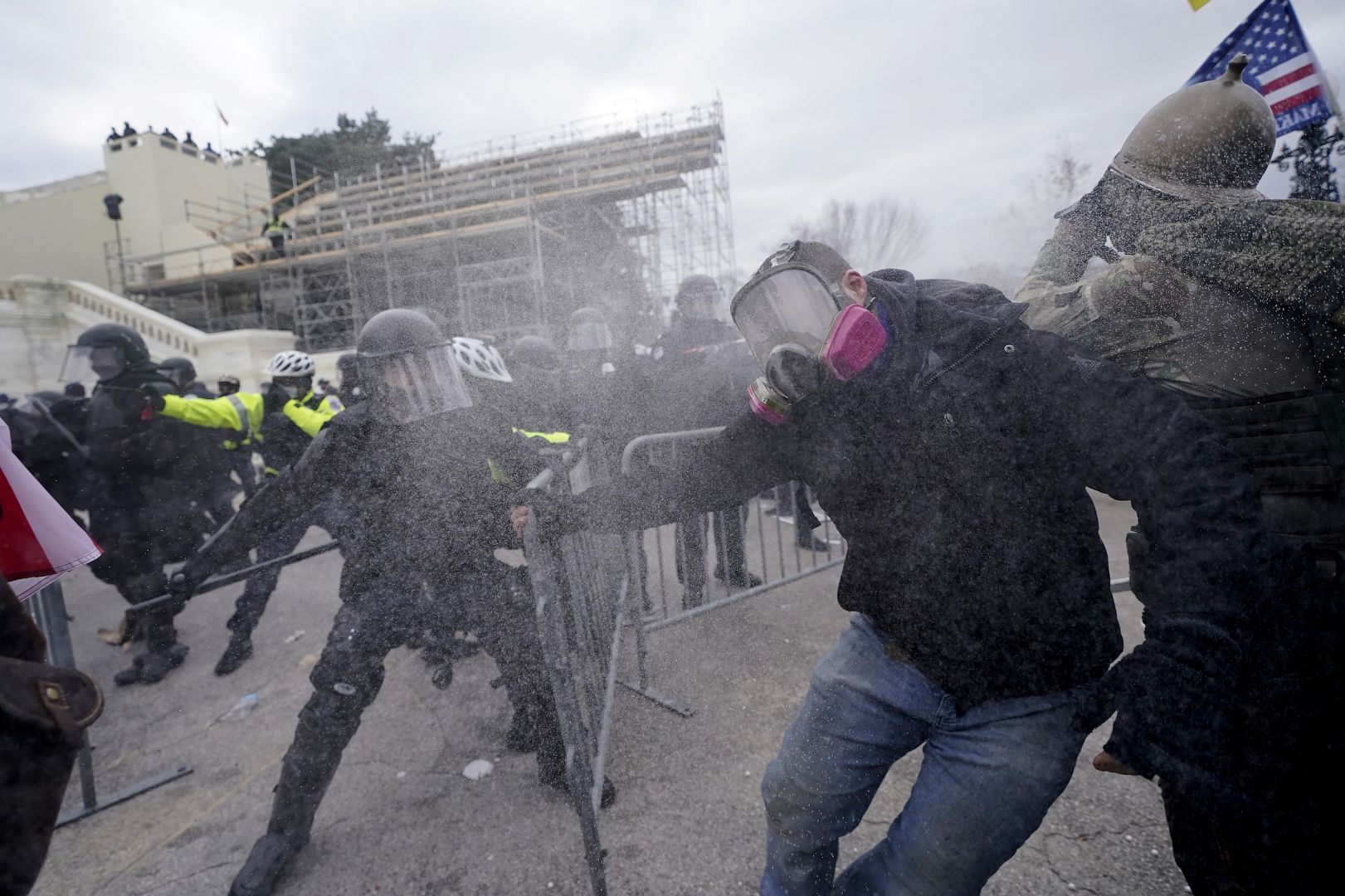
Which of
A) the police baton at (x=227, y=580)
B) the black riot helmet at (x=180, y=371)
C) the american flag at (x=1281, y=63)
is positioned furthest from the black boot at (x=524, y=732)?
the black riot helmet at (x=180, y=371)

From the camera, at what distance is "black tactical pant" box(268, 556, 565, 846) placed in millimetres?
2297

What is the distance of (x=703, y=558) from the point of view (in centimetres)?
415

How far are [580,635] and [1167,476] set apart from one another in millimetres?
1862

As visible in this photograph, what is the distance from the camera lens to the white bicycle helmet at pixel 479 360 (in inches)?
124

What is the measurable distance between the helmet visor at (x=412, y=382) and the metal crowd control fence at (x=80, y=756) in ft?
5.68

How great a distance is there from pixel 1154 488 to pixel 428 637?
3321 mm

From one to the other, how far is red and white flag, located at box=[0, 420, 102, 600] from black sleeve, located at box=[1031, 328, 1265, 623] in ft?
6.58

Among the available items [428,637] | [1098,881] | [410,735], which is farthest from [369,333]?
[1098,881]

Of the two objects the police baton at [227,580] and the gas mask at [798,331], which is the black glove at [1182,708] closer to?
the gas mask at [798,331]

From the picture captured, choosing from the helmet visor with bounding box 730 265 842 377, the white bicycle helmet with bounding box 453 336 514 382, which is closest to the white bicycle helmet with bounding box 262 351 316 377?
the white bicycle helmet with bounding box 453 336 514 382

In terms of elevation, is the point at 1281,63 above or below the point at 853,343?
above

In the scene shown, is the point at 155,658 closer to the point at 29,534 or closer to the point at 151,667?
the point at 151,667

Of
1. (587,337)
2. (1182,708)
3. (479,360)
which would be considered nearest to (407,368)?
(479,360)

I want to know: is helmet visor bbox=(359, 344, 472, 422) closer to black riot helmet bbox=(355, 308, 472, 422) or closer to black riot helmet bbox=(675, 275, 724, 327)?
black riot helmet bbox=(355, 308, 472, 422)
